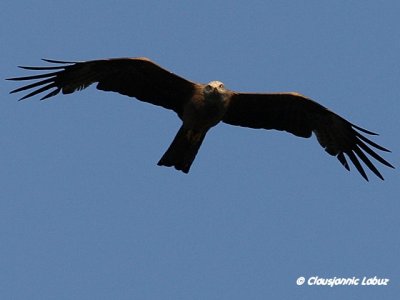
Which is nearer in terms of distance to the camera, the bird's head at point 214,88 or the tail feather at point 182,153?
the bird's head at point 214,88

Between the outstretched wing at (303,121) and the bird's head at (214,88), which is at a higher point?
the outstretched wing at (303,121)

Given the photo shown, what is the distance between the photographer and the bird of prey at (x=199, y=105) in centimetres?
1547

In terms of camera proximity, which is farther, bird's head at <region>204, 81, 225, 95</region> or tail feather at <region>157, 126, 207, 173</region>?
tail feather at <region>157, 126, 207, 173</region>

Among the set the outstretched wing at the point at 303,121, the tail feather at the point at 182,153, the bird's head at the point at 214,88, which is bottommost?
the tail feather at the point at 182,153

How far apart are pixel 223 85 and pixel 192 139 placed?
2.84 ft

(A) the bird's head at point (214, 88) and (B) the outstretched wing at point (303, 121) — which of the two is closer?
(A) the bird's head at point (214, 88)

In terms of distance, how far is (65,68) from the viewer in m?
15.6

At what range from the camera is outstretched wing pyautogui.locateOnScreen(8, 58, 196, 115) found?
1548 cm

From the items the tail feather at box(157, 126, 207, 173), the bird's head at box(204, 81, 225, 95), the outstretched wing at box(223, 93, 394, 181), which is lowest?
the tail feather at box(157, 126, 207, 173)

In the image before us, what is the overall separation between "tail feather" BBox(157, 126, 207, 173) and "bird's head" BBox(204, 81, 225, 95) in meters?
0.66

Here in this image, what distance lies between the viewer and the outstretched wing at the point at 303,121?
52.1 feet

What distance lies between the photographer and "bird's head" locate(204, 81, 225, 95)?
15297 millimetres

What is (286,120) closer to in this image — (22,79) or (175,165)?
(175,165)

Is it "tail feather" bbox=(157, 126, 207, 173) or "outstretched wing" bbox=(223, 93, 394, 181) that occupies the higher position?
"outstretched wing" bbox=(223, 93, 394, 181)
